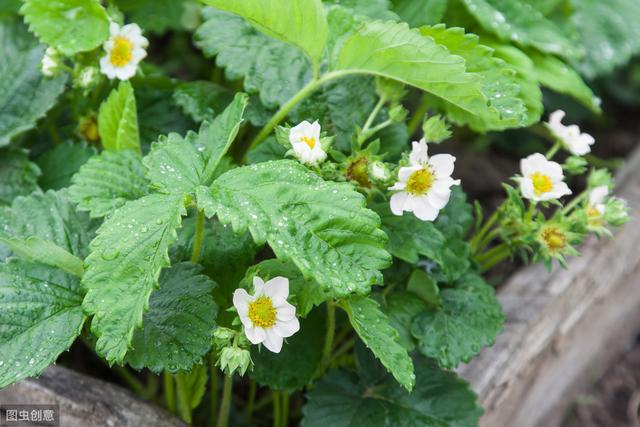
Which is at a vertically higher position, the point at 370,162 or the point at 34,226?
the point at 370,162

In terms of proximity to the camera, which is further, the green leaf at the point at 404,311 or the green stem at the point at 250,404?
the green stem at the point at 250,404

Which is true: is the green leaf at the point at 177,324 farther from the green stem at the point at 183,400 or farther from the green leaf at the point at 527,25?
the green leaf at the point at 527,25

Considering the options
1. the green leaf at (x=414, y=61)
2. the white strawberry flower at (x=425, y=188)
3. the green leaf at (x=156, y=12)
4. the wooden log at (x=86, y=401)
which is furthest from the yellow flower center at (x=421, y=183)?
the green leaf at (x=156, y=12)

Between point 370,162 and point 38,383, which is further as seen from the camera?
point 38,383

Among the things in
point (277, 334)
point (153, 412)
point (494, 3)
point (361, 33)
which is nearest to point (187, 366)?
point (277, 334)

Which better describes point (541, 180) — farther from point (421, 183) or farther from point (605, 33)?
point (605, 33)

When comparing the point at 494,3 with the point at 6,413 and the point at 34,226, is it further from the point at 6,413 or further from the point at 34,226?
the point at 6,413

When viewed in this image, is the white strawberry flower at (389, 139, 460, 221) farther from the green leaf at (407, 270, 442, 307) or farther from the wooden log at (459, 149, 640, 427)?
the wooden log at (459, 149, 640, 427)

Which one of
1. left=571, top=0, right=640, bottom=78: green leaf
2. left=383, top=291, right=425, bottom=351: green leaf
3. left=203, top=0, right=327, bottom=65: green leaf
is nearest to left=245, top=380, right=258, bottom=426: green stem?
left=383, top=291, right=425, bottom=351: green leaf
